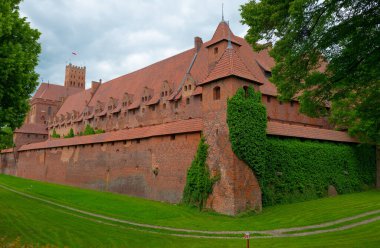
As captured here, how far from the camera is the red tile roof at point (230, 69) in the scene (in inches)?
886

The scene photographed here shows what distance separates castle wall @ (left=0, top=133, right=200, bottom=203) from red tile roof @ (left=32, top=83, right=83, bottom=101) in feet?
107

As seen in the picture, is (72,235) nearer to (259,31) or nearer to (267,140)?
(259,31)

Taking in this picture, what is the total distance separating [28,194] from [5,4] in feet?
67.6

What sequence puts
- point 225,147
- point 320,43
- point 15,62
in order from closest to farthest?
point 320,43
point 15,62
point 225,147

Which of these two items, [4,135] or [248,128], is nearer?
[4,135]

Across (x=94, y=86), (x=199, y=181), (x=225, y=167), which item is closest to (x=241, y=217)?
(x=225, y=167)

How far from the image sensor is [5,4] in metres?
14.1

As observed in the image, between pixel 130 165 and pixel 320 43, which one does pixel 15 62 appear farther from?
pixel 130 165

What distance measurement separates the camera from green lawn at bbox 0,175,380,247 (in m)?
14.2

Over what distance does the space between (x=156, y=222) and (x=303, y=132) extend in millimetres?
14892

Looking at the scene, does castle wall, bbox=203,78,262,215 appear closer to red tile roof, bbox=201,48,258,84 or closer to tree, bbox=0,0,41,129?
red tile roof, bbox=201,48,258,84

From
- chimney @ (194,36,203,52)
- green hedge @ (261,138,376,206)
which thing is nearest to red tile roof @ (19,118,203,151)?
green hedge @ (261,138,376,206)

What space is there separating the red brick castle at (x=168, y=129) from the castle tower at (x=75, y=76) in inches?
1191

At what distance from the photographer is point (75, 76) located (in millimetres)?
93188
